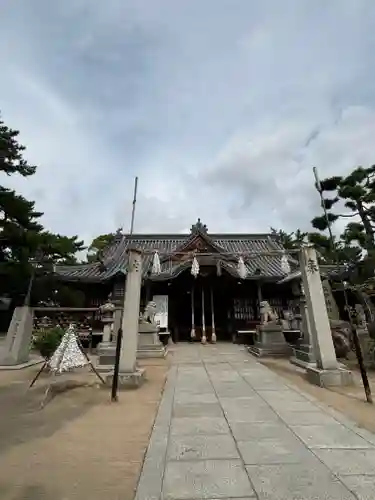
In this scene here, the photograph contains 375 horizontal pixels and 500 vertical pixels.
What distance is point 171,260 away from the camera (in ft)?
72.5

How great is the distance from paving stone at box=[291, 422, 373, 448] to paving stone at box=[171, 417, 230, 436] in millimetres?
1031

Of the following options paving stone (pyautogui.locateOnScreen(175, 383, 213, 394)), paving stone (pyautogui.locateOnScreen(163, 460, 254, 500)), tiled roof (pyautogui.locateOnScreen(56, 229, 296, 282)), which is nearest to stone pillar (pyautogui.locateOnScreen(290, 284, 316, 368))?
tiled roof (pyautogui.locateOnScreen(56, 229, 296, 282))

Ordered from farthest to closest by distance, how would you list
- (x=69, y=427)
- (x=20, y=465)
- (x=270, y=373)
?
(x=270, y=373) → (x=69, y=427) → (x=20, y=465)

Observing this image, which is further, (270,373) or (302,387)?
(270,373)

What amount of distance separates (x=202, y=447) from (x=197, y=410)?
1805 millimetres

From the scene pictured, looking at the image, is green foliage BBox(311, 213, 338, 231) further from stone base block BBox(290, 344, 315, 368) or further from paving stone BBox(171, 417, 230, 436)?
paving stone BBox(171, 417, 230, 436)

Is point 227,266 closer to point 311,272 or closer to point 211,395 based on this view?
point 311,272

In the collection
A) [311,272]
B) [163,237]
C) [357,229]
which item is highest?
[163,237]

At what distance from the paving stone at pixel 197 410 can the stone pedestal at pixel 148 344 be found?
6.96 meters

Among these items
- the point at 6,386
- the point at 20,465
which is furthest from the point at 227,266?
the point at 20,465

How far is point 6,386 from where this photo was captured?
25.5 ft

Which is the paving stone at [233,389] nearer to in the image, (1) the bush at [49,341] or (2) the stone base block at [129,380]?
(2) the stone base block at [129,380]

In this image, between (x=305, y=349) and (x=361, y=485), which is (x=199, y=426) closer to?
(x=361, y=485)

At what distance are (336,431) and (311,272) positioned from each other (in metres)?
4.90
